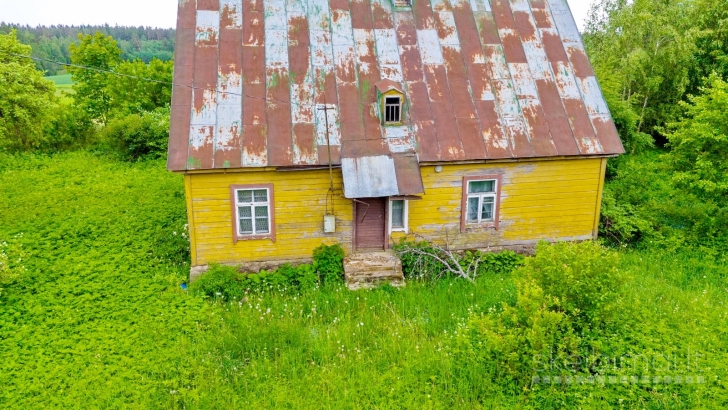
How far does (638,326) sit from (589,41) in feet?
69.4

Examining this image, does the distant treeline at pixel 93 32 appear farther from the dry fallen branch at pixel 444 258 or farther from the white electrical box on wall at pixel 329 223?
the dry fallen branch at pixel 444 258

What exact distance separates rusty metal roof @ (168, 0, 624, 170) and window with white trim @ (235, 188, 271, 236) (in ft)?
2.65

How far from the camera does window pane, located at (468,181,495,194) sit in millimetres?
11977

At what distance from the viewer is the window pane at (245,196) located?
11.1m

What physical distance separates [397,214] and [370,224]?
0.67 metres

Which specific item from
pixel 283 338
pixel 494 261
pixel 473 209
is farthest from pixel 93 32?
pixel 283 338

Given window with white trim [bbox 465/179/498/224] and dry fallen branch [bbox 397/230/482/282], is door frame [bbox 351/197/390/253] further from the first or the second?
window with white trim [bbox 465/179/498/224]

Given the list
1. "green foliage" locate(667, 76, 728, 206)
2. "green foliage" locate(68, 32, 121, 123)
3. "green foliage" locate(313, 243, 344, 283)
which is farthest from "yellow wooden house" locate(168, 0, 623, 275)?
"green foliage" locate(68, 32, 121, 123)

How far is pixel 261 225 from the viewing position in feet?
37.4

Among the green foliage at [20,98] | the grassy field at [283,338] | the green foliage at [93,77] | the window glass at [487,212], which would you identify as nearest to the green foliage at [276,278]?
the grassy field at [283,338]

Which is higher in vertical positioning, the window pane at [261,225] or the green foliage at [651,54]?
the green foliage at [651,54]

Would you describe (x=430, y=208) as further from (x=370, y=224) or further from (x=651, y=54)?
(x=651, y=54)

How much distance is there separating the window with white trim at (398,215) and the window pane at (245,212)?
315 cm

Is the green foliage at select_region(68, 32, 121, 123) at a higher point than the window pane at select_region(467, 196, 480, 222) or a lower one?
higher
